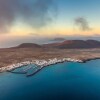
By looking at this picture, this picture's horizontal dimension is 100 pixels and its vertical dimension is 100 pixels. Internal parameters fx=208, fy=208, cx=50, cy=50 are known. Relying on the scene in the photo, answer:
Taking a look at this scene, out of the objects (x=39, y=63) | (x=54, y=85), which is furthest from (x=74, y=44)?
(x=54, y=85)

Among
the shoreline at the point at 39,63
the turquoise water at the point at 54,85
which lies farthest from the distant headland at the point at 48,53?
the turquoise water at the point at 54,85

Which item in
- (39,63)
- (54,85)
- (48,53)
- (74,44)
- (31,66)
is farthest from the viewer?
(74,44)

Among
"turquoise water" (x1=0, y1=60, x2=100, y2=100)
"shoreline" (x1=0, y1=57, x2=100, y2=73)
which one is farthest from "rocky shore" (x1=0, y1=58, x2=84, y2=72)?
"turquoise water" (x1=0, y1=60, x2=100, y2=100)

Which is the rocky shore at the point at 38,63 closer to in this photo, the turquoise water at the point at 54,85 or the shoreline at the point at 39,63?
the shoreline at the point at 39,63

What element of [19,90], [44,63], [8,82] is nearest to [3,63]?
[44,63]

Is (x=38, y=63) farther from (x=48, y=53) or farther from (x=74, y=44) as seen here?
(x=74, y=44)

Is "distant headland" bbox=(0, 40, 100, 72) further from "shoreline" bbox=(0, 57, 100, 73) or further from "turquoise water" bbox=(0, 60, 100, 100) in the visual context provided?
"turquoise water" bbox=(0, 60, 100, 100)

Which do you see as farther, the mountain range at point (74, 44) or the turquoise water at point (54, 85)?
the mountain range at point (74, 44)

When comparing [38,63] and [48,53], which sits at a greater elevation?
[48,53]
